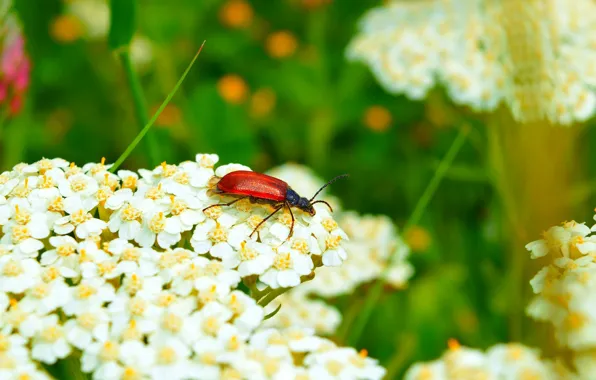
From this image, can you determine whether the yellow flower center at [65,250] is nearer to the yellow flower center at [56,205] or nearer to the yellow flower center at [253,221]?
the yellow flower center at [56,205]

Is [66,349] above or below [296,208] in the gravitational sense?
below

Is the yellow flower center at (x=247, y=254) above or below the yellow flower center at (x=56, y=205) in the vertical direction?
above

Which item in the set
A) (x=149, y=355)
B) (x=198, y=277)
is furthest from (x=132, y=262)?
(x=149, y=355)

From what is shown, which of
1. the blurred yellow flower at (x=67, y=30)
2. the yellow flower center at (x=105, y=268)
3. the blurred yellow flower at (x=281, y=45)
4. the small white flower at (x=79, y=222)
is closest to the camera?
the yellow flower center at (x=105, y=268)

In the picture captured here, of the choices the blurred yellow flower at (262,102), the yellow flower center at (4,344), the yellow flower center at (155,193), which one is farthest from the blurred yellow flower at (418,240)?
the yellow flower center at (4,344)

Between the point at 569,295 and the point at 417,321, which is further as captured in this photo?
the point at 417,321

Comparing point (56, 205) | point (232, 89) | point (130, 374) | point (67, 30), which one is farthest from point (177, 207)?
point (67, 30)

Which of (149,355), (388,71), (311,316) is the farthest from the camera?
(388,71)

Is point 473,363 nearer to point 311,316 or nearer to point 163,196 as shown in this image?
point 163,196
